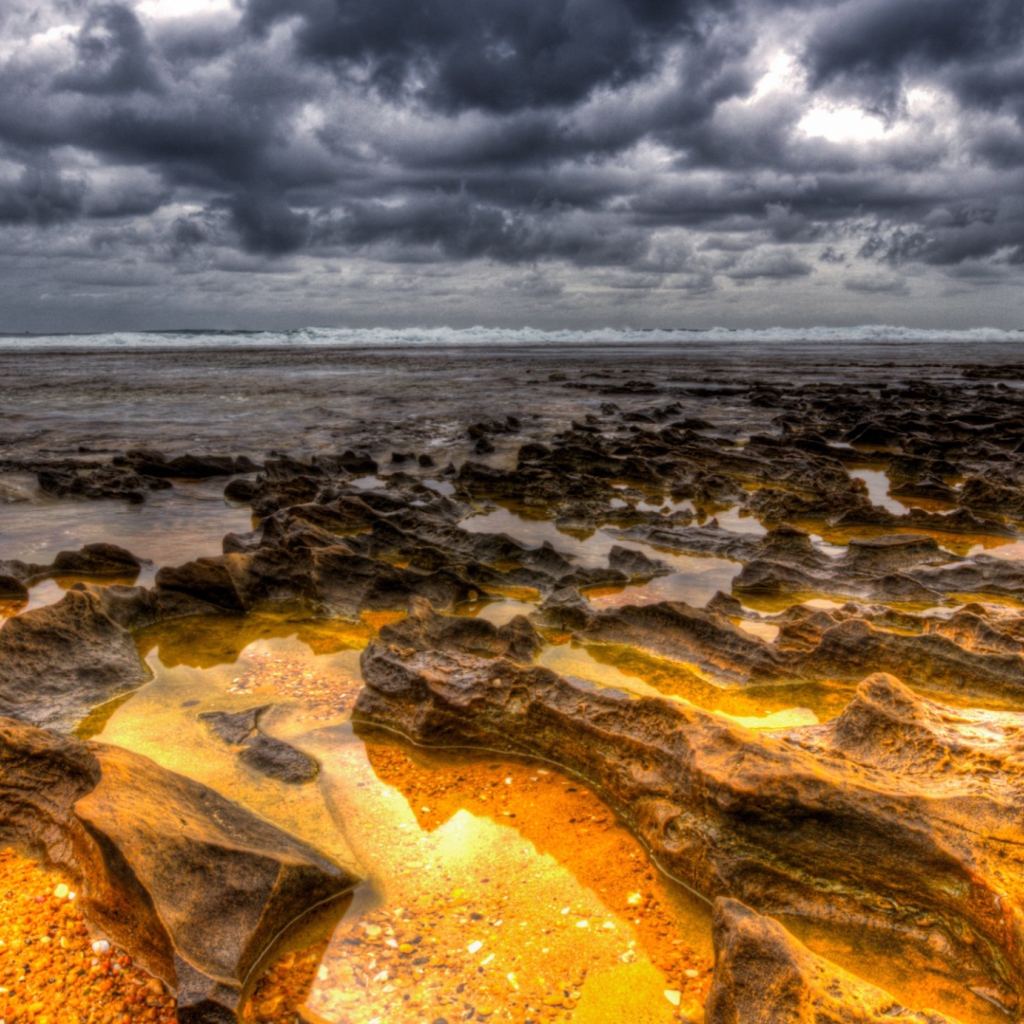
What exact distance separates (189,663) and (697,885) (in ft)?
8.44

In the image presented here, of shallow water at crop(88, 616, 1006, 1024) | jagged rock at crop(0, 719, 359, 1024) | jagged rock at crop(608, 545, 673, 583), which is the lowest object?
jagged rock at crop(608, 545, 673, 583)

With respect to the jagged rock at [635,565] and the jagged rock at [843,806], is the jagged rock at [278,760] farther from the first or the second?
the jagged rock at [635,565]

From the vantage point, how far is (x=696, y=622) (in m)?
3.74

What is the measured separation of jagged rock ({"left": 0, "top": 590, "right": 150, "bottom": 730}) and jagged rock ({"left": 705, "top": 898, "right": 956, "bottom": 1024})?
2.59 metres

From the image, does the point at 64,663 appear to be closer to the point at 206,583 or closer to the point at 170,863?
the point at 206,583

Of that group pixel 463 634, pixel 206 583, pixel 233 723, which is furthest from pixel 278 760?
pixel 206 583

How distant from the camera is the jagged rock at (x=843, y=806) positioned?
6.32 ft

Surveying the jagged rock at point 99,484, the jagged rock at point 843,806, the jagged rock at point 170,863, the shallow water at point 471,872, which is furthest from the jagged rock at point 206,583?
the jagged rock at point 99,484

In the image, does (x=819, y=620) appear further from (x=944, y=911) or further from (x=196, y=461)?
(x=196, y=461)

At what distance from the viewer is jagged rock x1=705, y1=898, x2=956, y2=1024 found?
152cm

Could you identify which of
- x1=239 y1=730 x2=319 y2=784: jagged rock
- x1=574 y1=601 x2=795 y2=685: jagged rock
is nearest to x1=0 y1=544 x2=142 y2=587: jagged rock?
x1=239 y1=730 x2=319 y2=784: jagged rock

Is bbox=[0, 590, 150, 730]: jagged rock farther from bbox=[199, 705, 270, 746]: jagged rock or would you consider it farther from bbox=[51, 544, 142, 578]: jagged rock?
bbox=[51, 544, 142, 578]: jagged rock

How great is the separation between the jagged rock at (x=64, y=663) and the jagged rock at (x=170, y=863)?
78 centimetres

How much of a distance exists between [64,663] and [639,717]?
8.23 feet
